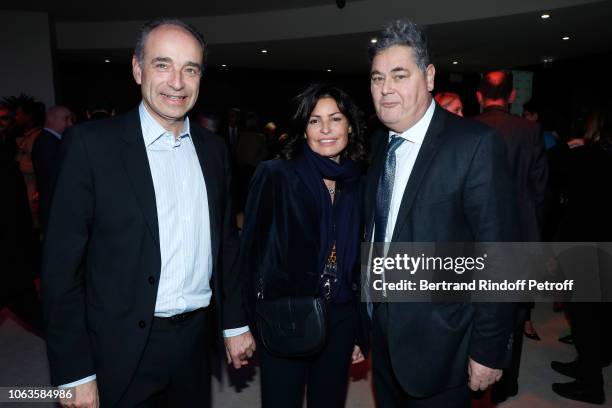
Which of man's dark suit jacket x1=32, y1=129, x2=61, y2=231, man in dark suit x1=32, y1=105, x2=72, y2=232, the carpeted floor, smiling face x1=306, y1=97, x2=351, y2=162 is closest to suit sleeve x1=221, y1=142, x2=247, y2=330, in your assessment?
smiling face x1=306, y1=97, x2=351, y2=162

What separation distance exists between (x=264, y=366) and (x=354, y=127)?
1199 millimetres

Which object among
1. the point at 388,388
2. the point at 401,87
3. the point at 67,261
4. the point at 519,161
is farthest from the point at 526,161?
the point at 67,261

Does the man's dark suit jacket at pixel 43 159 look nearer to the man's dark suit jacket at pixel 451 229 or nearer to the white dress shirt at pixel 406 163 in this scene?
the white dress shirt at pixel 406 163

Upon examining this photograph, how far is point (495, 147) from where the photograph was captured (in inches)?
61.3

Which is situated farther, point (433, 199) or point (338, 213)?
point (338, 213)

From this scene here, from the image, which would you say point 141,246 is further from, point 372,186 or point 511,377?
point 511,377

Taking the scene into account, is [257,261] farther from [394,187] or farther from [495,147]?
[495,147]

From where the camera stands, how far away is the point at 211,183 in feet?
5.80

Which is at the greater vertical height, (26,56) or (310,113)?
(26,56)

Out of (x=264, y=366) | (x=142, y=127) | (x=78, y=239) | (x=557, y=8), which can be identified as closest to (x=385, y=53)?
(x=142, y=127)

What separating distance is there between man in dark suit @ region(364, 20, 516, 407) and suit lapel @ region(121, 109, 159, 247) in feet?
2.74

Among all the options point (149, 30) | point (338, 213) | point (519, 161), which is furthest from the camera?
point (519, 161)

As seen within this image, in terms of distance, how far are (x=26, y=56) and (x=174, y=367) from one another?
8.28 m

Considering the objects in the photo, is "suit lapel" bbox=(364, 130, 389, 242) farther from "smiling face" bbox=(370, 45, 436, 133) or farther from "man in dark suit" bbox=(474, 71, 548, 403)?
"man in dark suit" bbox=(474, 71, 548, 403)
